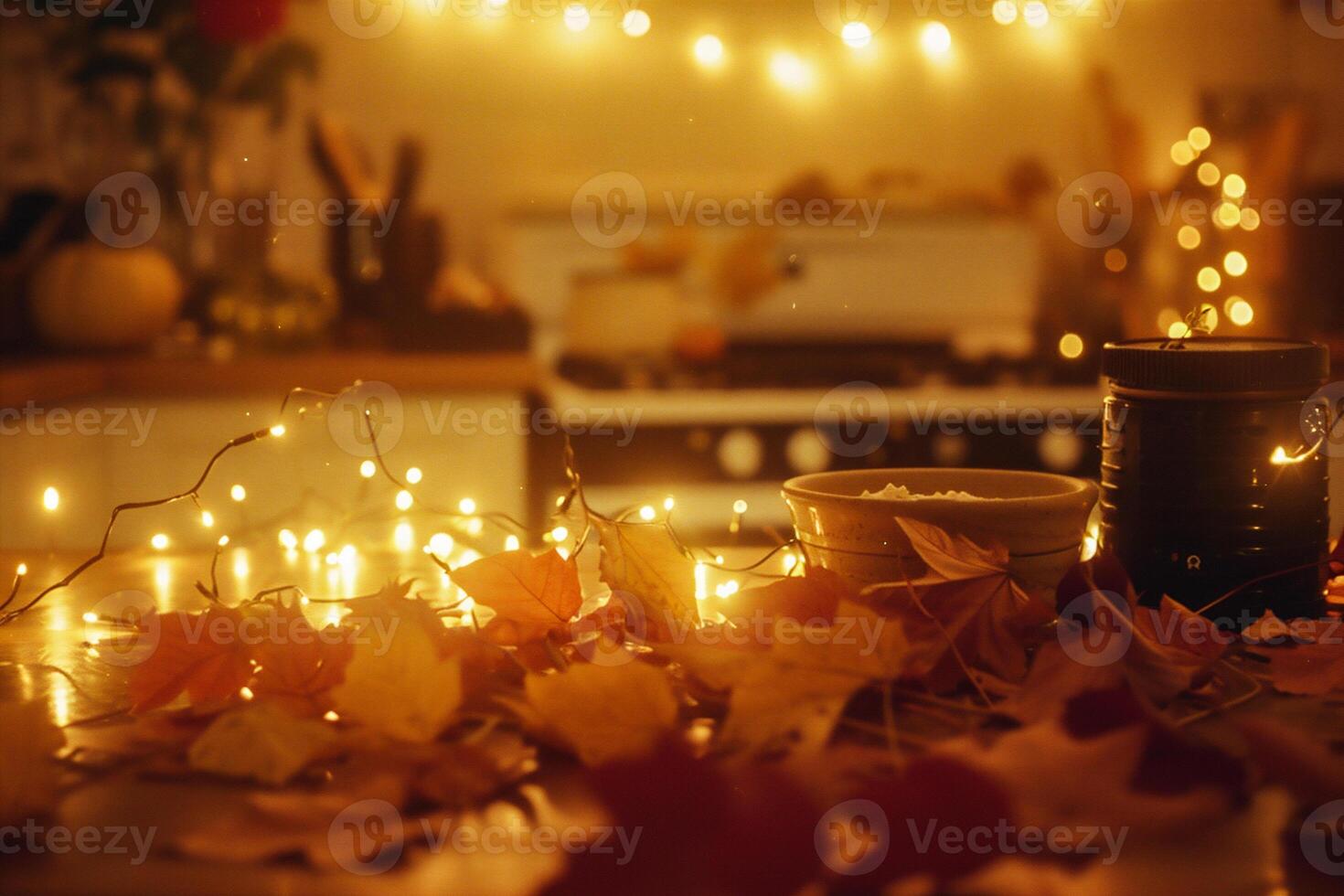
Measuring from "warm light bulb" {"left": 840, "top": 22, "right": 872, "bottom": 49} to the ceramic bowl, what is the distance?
237 cm

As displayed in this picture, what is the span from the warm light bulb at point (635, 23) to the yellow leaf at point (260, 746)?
2540 millimetres

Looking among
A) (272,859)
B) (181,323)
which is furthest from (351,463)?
(272,859)

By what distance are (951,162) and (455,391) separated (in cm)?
136

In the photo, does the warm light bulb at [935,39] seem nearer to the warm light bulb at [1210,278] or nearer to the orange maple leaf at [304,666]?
the warm light bulb at [1210,278]

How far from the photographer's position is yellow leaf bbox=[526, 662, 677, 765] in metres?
0.47

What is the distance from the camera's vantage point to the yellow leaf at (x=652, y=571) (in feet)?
2.03

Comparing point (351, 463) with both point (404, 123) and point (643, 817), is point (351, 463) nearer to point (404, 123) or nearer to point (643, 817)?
point (404, 123)

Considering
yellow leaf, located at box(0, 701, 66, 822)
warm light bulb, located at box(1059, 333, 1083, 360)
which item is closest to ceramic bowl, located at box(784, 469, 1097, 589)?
yellow leaf, located at box(0, 701, 66, 822)

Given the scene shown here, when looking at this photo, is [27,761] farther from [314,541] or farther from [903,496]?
[314,541]

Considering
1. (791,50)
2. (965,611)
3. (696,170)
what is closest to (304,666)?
(965,611)

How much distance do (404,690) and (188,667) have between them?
0.46ft

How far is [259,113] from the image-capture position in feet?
9.04

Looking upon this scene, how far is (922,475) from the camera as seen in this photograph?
2.38 ft

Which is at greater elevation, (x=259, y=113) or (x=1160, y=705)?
(x=259, y=113)
